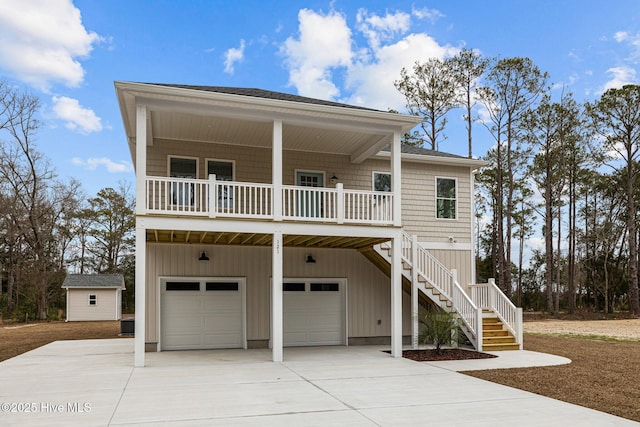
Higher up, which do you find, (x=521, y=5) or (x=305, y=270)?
(x=521, y=5)

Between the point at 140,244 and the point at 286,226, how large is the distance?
3113mm

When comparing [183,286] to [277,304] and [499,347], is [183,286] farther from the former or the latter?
[499,347]

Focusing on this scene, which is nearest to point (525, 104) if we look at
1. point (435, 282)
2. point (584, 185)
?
point (584, 185)

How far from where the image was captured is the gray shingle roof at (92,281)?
2930cm

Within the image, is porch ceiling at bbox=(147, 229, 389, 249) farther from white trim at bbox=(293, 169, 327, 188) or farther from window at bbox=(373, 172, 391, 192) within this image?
window at bbox=(373, 172, 391, 192)

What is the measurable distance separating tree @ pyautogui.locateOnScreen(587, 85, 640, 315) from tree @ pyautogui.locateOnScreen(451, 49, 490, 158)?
719 centimetres

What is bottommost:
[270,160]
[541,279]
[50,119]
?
[541,279]

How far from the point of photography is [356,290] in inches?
600

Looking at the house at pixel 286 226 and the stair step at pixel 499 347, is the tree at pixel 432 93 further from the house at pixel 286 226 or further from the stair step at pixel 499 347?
the stair step at pixel 499 347

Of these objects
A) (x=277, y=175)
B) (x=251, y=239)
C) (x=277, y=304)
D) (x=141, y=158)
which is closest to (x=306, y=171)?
(x=251, y=239)

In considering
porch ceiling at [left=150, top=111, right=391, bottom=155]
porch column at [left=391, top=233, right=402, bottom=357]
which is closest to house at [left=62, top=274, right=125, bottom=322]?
porch ceiling at [left=150, top=111, right=391, bottom=155]

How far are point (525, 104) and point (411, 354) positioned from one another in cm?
2426

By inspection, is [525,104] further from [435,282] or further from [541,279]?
[435,282]

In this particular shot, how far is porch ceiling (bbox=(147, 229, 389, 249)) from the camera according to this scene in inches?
493
